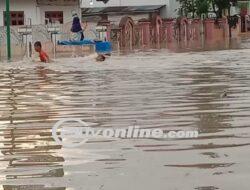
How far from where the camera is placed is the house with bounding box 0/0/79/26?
4062 cm

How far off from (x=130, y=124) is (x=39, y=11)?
109 ft

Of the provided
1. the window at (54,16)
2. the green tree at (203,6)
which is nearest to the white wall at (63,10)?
the window at (54,16)

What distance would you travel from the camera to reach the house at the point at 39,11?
4062cm

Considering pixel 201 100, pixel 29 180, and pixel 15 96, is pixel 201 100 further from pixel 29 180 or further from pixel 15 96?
pixel 29 180

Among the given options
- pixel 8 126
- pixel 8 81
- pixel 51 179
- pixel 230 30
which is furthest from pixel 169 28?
pixel 51 179

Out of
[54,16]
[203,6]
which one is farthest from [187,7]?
[54,16]

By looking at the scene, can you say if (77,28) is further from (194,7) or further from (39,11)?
(194,7)

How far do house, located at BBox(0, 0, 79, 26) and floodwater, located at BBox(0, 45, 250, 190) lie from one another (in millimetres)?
25151

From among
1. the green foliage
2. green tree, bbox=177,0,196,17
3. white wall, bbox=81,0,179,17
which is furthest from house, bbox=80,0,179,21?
the green foliage

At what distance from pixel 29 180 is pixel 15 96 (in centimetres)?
682

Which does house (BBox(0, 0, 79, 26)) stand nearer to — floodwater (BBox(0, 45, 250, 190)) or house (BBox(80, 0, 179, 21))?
house (BBox(80, 0, 179, 21))

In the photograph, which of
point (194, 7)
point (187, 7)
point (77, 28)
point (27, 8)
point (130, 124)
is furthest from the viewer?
point (187, 7)

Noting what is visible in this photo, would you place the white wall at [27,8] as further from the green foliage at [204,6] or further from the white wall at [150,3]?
the white wall at [150,3]

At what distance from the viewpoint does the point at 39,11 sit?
134 feet
